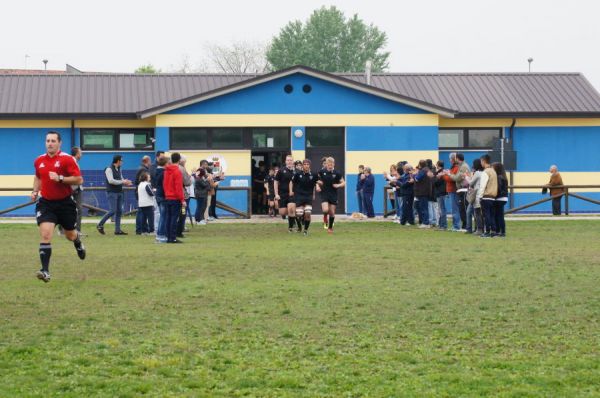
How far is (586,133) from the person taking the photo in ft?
138

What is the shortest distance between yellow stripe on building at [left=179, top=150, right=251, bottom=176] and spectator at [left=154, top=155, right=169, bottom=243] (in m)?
13.4

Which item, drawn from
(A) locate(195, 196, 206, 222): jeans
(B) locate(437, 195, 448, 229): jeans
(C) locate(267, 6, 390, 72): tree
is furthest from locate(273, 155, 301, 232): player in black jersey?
(C) locate(267, 6, 390, 72): tree

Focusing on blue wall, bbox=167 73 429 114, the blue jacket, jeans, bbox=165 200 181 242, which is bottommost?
jeans, bbox=165 200 181 242

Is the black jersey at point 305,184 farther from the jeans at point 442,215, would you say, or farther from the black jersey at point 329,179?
the jeans at point 442,215

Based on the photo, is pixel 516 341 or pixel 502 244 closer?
pixel 516 341

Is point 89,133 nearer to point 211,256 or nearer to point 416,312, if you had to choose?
point 211,256

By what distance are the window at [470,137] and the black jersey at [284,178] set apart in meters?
15.1

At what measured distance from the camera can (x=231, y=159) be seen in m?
38.8

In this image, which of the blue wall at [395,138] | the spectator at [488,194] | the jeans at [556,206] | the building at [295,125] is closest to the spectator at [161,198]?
the spectator at [488,194]

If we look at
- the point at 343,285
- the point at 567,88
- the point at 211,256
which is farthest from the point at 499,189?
the point at 567,88

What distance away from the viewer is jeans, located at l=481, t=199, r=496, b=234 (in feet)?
81.8

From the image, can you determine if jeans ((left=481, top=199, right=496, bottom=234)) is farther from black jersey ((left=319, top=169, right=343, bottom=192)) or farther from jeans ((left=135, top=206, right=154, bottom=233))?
jeans ((left=135, top=206, right=154, bottom=233))

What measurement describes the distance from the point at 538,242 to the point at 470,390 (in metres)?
15.5

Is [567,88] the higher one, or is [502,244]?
[567,88]
